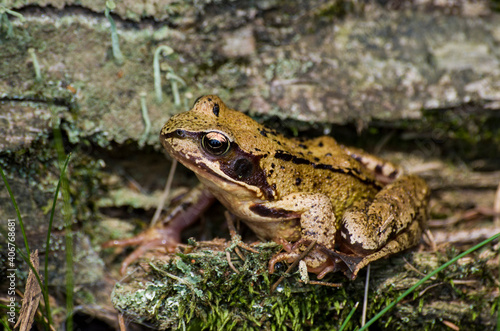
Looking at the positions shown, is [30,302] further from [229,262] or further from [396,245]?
[396,245]

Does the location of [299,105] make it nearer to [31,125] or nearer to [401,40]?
[401,40]

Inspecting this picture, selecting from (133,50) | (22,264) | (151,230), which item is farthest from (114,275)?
(133,50)

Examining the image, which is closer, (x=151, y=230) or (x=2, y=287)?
(x=2, y=287)

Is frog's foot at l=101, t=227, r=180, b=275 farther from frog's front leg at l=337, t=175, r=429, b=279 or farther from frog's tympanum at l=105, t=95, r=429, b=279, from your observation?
frog's front leg at l=337, t=175, r=429, b=279

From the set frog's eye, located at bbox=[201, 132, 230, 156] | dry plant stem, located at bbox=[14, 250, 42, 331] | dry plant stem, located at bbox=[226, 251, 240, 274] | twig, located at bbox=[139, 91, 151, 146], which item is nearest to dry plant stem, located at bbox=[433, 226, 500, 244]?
dry plant stem, located at bbox=[226, 251, 240, 274]

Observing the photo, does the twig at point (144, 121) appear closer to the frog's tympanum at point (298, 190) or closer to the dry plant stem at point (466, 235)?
the frog's tympanum at point (298, 190)

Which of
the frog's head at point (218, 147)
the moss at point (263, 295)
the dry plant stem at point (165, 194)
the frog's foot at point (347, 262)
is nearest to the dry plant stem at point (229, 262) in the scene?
the moss at point (263, 295)

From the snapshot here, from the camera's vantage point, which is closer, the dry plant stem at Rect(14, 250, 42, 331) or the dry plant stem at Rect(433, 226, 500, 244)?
the dry plant stem at Rect(14, 250, 42, 331)
